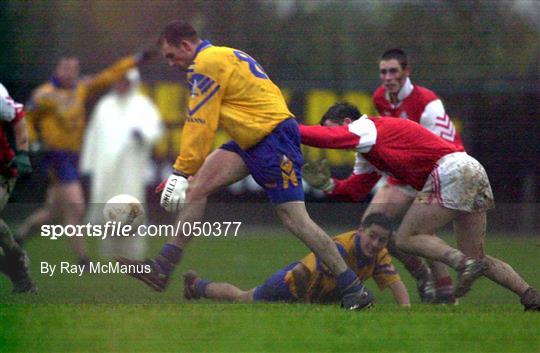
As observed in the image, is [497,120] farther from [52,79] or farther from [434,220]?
[52,79]

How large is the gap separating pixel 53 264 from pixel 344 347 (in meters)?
3.37

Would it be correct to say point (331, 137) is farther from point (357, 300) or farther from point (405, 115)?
point (405, 115)

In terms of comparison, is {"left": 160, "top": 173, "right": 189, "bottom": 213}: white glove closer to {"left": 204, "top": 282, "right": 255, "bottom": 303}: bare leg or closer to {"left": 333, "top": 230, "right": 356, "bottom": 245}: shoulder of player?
{"left": 204, "top": 282, "right": 255, "bottom": 303}: bare leg

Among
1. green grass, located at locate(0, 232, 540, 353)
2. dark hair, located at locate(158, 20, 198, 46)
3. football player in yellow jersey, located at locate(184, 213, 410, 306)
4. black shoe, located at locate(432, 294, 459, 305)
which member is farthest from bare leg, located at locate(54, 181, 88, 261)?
black shoe, located at locate(432, 294, 459, 305)

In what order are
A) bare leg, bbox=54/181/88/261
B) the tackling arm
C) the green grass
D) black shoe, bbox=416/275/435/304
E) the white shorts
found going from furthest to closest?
bare leg, bbox=54/181/88/261, black shoe, bbox=416/275/435/304, the white shorts, the tackling arm, the green grass

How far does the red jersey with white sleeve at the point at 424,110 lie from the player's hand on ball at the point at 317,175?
79 cm

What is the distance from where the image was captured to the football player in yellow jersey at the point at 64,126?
8.75 meters

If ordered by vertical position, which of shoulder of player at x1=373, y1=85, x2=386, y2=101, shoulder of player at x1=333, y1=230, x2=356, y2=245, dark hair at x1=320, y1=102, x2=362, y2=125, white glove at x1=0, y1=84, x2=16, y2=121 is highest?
dark hair at x1=320, y1=102, x2=362, y2=125

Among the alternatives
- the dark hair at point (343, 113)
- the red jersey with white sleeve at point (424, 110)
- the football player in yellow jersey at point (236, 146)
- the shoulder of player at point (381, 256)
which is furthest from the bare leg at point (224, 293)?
the red jersey with white sleeve at point (424, 110)

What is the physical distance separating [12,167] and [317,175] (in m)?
2.07

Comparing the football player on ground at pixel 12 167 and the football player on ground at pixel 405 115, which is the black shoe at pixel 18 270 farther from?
the football player on ground at pixel 405 115

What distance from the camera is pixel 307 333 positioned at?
18.9ft

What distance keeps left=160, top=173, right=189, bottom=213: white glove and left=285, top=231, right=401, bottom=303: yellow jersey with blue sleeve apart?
2.97 feet

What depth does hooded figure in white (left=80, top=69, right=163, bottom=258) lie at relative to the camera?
9305 millimetres
